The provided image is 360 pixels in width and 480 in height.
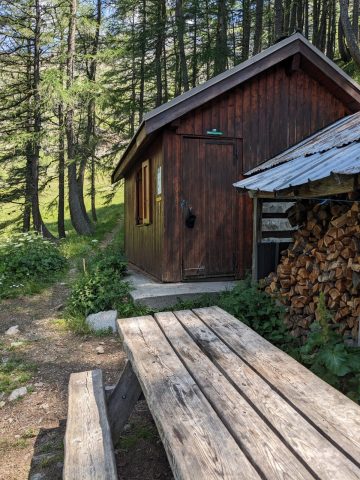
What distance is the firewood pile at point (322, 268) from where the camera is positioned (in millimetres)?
3973

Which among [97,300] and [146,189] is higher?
[146,189]

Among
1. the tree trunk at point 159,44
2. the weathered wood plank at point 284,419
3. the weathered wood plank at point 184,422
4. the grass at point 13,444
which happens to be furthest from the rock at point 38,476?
the tree trunk at point 159,44

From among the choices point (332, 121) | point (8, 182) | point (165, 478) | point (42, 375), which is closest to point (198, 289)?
point (42, 375)

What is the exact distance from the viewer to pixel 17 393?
13.3ft

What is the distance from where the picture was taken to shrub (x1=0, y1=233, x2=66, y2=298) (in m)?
8.39

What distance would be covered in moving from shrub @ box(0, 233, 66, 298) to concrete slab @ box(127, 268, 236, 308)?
2759 mm

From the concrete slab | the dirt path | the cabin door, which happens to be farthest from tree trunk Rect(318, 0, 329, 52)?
the dirt path

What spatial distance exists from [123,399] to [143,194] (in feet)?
21.0

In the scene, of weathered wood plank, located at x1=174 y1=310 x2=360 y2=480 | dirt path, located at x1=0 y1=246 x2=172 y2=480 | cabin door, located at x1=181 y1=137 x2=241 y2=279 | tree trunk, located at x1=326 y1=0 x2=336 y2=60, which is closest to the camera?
weathered wood plank, located at x1=174 y1=310 x2=360 y2=480

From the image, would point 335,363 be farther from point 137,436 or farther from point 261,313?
point 261,313

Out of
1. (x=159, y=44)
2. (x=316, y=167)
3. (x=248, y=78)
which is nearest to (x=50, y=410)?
(x=316, y=167)

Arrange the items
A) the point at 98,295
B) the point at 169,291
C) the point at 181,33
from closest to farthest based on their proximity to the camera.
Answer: the point at 169,291 → the point at 98,295 → the point at 181,33

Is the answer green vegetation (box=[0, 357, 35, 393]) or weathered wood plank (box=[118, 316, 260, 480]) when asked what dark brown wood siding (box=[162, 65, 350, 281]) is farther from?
weathered wood plank (box=[118, 316, 260, 480])

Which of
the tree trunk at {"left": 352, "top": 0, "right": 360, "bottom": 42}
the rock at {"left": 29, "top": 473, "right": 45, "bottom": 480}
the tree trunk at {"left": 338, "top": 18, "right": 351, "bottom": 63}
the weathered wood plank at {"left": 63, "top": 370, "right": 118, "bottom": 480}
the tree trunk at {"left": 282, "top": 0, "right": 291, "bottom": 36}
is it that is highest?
the tree trunk at {"left": 282, "top": 0, "right": 291, "bottom": 36}
